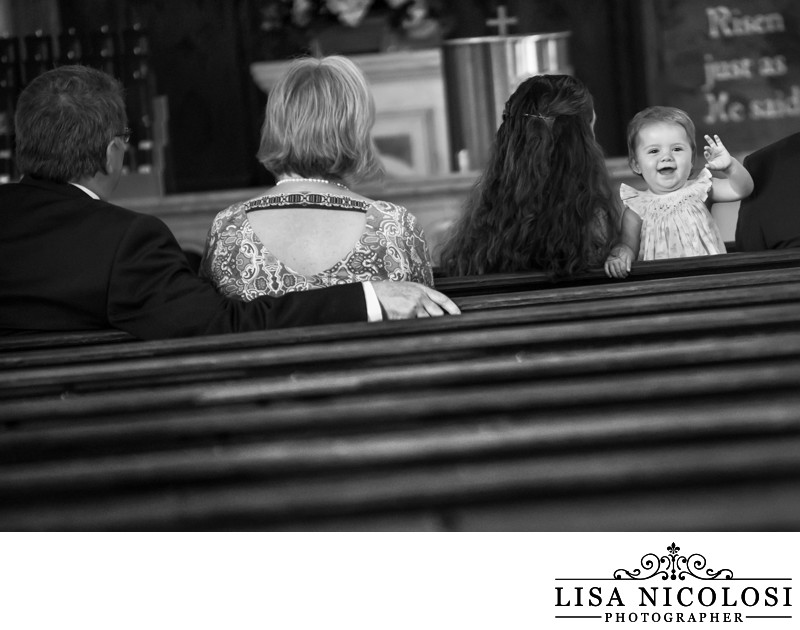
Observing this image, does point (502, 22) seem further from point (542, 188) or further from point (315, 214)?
point (315, 214)

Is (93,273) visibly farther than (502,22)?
No

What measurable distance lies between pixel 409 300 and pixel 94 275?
54 cm

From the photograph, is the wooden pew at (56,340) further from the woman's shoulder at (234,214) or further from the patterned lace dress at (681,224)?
the patterned lace dress at (681,224)

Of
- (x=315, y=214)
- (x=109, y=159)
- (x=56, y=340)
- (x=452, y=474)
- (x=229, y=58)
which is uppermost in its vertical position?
(x=229, y=58)

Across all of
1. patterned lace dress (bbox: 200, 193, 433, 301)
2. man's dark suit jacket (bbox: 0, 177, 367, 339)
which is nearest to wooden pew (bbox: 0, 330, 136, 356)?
man's dark suit jacket (bbox: 0, 177, 367, 339)

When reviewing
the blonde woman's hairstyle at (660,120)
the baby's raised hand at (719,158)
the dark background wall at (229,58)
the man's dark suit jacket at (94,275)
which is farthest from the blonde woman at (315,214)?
the dark background wall at (229,58)

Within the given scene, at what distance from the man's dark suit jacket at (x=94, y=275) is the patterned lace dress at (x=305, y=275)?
16cm

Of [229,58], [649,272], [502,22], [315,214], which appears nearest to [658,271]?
[649,272]

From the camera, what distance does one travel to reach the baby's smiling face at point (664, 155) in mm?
2793

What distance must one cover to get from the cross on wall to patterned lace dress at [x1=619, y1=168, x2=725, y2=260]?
241 cm

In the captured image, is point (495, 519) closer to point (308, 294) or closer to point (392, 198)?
point (308, 294)

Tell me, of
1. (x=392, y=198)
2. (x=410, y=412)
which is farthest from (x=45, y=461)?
(x=392, y=198)
